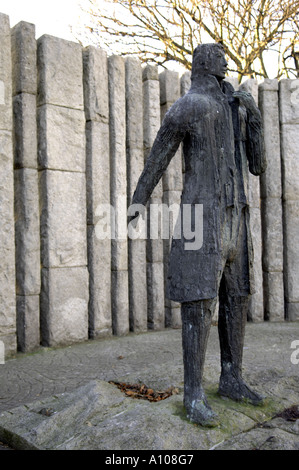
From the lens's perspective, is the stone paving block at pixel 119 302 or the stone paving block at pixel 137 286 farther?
the stone paving block at pixel 137 286

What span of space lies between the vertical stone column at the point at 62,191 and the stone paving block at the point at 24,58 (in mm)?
95

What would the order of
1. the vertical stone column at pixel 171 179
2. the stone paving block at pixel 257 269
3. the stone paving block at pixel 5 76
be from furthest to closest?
the stone paving block at pixel 257 269 < the vertical stone column at pixel 171 179 < the stone paving block at pixel 5 76

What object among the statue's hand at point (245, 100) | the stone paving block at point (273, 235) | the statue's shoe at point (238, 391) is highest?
the statue's hand at point (245, 100)

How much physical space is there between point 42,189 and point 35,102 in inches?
38.8

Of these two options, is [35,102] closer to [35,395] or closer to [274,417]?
[35,395]

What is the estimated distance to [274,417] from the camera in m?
2.81

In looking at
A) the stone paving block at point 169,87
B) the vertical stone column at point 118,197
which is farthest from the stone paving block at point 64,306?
the stone paving block at point 169,87

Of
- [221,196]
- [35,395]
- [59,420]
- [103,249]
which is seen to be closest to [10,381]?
[35,395]

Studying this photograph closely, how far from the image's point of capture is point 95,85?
5.86 meters

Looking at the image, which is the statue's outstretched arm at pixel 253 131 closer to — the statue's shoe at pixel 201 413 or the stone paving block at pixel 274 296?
the statue's shoe at pixel 201 413

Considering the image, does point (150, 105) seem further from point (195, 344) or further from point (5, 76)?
point (195, 344)

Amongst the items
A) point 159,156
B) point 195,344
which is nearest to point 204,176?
point 159,156

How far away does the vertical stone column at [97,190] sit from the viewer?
5.78 m

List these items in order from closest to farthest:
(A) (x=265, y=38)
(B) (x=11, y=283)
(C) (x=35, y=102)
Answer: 1. (B) (x=11, y=283)
2. (C) (x=35, y=102)
3. (A) (x=265, y=38)
